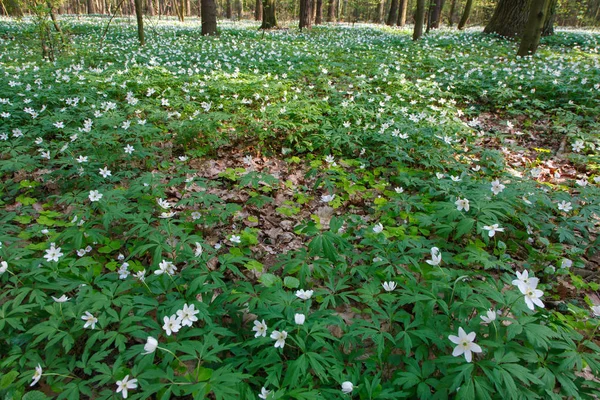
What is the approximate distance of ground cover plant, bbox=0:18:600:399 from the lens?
184 centimetres

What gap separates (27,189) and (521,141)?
7.06m

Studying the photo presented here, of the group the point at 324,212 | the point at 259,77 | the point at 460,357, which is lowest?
the point at 324,212

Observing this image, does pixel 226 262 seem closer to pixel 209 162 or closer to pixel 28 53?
pixel 209 162

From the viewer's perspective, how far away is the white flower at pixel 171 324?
190 centimetres

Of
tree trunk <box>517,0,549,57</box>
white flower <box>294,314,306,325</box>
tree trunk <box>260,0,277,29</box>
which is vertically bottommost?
white flower <box>294,314,306,325</box>

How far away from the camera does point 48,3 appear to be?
25.3ft

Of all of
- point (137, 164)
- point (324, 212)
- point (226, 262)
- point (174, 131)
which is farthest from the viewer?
point (174, 131)

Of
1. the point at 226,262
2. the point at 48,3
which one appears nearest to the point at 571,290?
the point at 226,262

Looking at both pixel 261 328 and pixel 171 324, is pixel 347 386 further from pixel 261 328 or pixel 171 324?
pixel 171 324

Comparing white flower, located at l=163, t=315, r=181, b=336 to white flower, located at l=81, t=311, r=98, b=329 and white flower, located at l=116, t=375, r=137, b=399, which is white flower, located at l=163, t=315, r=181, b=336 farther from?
white flower, located at l=81, t=311, r=98, b=329

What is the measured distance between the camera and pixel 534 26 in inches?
353

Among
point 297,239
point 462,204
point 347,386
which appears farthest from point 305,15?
point 347,386

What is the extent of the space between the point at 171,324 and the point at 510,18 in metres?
17.2

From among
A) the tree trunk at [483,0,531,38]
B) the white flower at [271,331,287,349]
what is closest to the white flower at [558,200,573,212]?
the white flower at [271,331,287,349]
